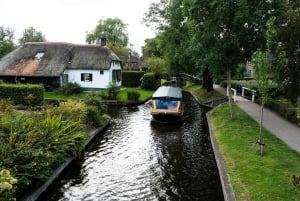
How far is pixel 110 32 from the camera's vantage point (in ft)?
297

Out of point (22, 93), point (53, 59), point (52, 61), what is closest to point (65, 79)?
point (52, 61)

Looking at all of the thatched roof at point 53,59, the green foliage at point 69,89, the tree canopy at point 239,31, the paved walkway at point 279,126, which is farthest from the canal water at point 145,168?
the thatched roof at point 53,59

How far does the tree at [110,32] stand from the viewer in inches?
3533

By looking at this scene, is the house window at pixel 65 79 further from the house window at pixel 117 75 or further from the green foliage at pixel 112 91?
the green foliage at pixel 112 91

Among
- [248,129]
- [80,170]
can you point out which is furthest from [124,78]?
[80,170]

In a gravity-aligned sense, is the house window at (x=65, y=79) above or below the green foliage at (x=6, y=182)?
above

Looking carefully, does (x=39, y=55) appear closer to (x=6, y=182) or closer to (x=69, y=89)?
(x=69, y=89)

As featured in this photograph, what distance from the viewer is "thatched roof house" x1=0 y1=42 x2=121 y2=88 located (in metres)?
41.1

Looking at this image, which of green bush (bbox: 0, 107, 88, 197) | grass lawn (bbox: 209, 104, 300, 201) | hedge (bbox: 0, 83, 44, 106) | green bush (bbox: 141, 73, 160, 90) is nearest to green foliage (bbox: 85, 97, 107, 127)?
green bush (bbox: 0, 107, 88, 197)

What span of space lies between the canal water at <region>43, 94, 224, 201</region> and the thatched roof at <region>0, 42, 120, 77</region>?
65.0 ft

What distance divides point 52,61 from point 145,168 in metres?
30.9

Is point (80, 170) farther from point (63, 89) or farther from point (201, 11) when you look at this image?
point (63, 89)

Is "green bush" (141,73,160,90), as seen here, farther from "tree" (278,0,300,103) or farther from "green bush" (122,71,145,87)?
"tree" (278,0,300,103)

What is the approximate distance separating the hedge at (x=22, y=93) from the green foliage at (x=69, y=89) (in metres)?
8.07
